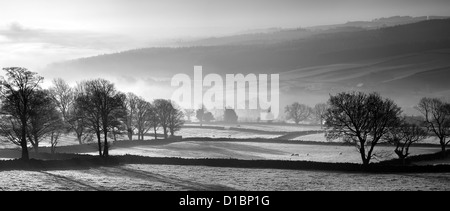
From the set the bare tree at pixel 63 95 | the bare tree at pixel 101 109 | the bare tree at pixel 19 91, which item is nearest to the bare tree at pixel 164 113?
the bare tree at pixel 63 95

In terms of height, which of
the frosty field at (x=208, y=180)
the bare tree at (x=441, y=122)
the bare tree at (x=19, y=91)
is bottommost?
the frosty field at (x=208, y=180)

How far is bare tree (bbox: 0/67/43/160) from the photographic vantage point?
46531 millimetres

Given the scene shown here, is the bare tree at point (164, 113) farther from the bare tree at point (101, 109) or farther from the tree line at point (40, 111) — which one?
the bare tree at point (101, 109)

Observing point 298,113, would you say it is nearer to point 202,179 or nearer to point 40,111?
point 40,111

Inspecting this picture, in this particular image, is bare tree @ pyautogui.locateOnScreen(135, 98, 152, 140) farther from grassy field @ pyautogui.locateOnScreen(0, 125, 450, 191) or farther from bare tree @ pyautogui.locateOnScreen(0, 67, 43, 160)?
bare tree @ pyautogui.locateOnScreen(0, 67, 43, 160)

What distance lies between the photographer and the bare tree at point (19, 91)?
153ft

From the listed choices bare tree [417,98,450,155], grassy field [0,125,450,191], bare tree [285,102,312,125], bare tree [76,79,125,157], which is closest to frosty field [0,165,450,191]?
grassy field [0,125,450,191]

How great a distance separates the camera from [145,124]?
87125mm

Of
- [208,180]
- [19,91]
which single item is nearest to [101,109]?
[19,91]

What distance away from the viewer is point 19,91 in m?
47.2
